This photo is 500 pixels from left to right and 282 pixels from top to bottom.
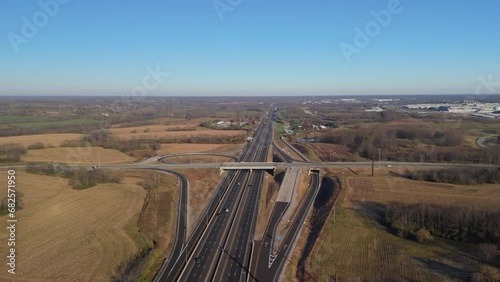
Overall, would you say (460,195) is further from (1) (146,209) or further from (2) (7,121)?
(2) (7,121)

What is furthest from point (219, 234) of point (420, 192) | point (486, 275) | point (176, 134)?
point (176, 134)

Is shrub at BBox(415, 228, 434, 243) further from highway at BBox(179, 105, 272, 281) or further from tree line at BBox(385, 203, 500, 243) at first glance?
highway at BBox(179, 105, 272, 281)

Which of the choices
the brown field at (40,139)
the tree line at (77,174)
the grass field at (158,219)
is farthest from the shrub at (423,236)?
the brown field at (40,139)

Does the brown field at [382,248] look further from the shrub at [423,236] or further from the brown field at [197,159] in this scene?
the brown field at [197,159]

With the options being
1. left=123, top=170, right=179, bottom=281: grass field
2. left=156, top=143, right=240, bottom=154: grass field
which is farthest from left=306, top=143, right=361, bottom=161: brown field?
left=123, top=170, right=179, bottom=281: grass field

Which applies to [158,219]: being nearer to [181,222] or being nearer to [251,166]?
[181,222]

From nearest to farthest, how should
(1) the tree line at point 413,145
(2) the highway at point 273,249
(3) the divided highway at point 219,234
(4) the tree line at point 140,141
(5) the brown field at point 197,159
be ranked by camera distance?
(2) the highway at point 273,249 → (3) the divided highway at point 219,234 → (1) the tree line at point 413,145 → (5) the brown field at point 197,159 → (4) the tree line at point 140,141
